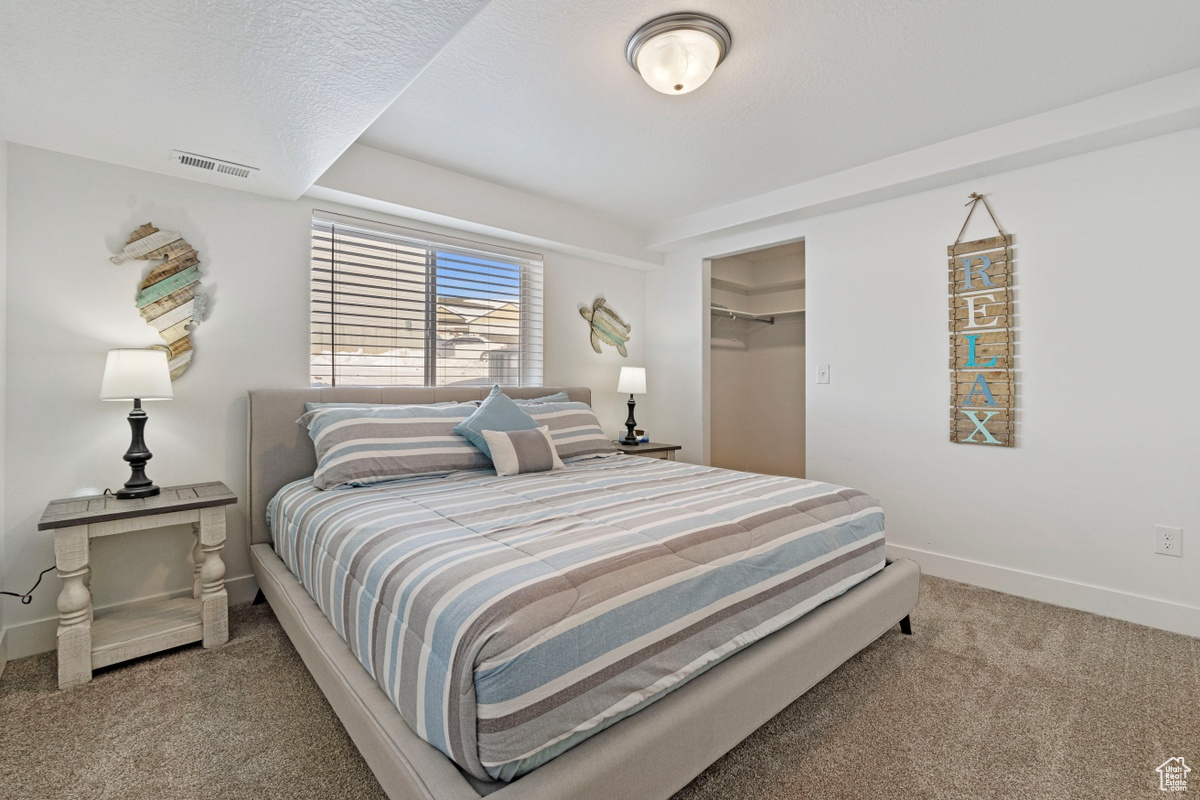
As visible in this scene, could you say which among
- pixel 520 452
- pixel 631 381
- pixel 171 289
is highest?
pixel 171 289

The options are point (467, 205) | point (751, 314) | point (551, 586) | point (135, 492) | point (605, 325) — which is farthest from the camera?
point (751, 314)

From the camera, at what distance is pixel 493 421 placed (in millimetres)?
2783

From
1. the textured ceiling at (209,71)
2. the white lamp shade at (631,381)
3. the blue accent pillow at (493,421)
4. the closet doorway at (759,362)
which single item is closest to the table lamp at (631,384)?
the white lamp shade at (631,381)

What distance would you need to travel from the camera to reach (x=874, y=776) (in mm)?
1467

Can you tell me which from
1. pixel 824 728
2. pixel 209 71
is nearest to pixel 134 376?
pixel 209 71

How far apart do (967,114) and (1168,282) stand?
1181mm

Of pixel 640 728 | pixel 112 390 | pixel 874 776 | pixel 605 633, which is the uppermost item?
pixel 112 390

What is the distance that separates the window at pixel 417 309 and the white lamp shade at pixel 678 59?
192 cm

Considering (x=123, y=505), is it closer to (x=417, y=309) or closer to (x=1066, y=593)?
(x=417, y=309)

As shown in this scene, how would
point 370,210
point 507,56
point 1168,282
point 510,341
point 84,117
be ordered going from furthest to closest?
point 510,341, point 370,210, point 1168,282, point 507,56, point 84,117

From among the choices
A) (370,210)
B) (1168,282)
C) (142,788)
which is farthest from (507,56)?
(1168,282)

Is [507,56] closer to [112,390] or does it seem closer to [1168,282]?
[112,390]

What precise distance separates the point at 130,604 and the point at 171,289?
1.45 meters

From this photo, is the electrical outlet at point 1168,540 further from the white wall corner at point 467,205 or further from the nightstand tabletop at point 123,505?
the nightstand tabletop at point 123,505
